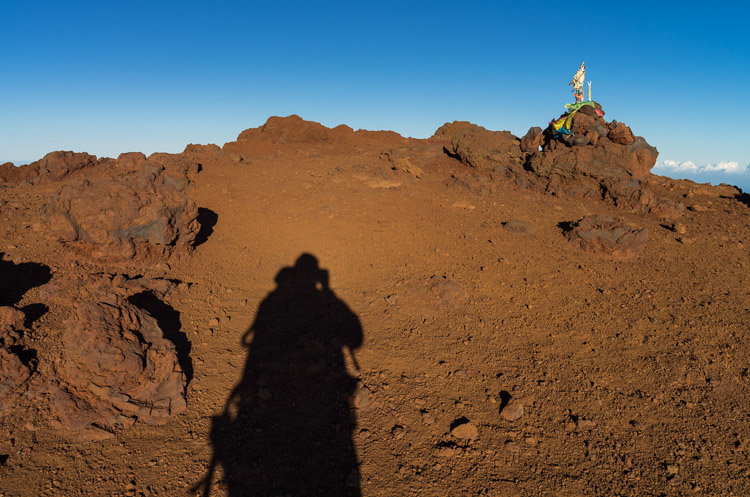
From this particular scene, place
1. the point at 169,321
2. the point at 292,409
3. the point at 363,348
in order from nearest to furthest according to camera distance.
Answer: the point at 292,409, the point at 363,348, the point at 169,321

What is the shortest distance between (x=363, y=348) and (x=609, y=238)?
5361mm

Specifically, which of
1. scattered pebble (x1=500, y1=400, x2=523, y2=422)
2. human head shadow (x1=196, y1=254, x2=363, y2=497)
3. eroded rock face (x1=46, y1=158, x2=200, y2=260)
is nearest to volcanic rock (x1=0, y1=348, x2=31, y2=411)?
human head shadow (x1=196, y1=254, x2=363, y2=497)

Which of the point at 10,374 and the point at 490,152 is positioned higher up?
the point at 490,152

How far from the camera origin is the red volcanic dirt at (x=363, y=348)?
3.18 metres

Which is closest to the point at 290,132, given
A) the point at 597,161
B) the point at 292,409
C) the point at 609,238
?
the point at 597,161

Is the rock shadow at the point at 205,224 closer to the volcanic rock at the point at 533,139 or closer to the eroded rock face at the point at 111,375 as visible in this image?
the eroded rock face at the point at 111,375

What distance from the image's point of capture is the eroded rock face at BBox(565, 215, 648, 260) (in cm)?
676

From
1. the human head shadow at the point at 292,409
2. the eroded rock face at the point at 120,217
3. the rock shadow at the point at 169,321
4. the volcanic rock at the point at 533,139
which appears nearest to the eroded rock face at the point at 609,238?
the human head shadow at the point at 292,409

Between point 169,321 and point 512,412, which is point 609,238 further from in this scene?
point 169,321

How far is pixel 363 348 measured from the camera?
4734 millimetres

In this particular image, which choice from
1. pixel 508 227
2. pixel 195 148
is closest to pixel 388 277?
pixel 508 227

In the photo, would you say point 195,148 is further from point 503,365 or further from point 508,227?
point 503,365

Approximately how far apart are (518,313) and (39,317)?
6.37 metres

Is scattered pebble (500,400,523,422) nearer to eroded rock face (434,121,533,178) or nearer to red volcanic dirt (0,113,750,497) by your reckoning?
red volcanic dirt (0,113,750,497)
